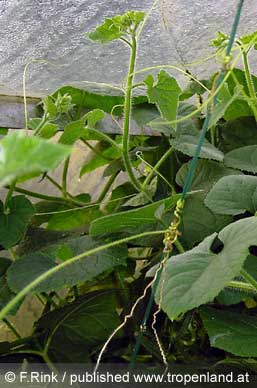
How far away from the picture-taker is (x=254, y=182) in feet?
2.02

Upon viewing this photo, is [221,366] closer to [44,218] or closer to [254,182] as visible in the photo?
[254,182]

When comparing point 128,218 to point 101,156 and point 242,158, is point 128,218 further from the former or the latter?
point 101,156

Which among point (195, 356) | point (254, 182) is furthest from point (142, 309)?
point (254, 182)

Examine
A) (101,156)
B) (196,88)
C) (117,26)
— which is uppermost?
(117,26)

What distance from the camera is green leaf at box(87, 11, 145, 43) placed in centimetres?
60

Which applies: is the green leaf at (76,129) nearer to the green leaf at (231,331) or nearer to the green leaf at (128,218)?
the green leaf at (128,218)

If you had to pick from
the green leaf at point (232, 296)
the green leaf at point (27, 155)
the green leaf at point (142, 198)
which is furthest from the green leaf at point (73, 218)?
the green leaf at point (27, 155)

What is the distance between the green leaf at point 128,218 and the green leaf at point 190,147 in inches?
4.3

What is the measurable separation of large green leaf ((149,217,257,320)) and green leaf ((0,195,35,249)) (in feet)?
0.80

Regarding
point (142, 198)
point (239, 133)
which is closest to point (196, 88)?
point (239, 133)

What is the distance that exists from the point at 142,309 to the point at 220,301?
0.53 ft

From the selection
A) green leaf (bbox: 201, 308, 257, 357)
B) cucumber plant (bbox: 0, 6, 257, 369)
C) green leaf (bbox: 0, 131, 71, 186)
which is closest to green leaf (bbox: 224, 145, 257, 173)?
cucumber plant (bbox: 0, 6, 257, 369)

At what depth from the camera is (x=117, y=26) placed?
2.04ft

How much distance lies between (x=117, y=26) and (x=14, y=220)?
255 mm
